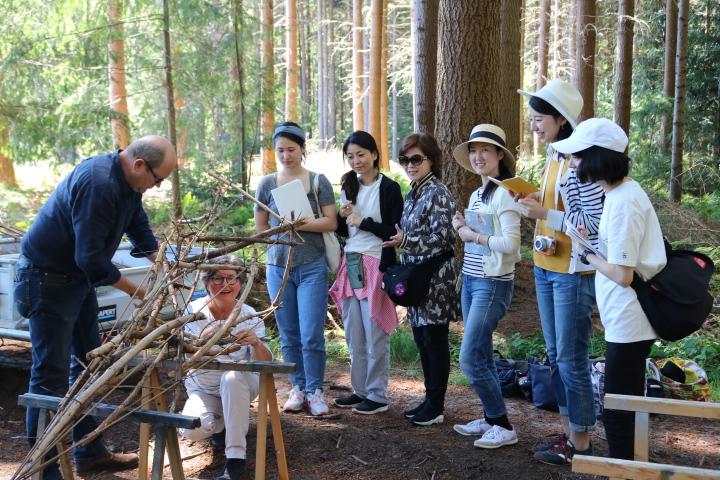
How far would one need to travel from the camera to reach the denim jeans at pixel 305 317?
4668 millimetres

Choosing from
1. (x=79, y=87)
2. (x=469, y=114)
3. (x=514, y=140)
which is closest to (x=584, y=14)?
(x=514, y=140)

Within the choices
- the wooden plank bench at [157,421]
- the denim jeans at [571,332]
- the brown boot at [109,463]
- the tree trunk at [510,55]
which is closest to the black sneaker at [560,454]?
the denim jeans at [571,332]

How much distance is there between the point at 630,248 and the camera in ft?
9.13

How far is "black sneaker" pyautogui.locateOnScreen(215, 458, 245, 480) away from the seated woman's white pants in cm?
3

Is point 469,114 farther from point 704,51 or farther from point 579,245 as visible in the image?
point 704,51

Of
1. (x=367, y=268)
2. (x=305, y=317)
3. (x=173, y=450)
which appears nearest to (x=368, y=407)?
(x=305, y=317)

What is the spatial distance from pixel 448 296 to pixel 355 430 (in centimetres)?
121

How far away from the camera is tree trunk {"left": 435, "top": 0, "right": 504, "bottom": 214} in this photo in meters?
6.67

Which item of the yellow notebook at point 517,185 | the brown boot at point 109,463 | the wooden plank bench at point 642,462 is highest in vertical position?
the yellow notebook at point 517,185

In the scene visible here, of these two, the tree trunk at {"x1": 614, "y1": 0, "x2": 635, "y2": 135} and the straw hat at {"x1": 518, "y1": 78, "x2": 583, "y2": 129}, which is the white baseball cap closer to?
the straw hat at {"x1": 518, "y1": 78, "x2": 583, "y2": 129}

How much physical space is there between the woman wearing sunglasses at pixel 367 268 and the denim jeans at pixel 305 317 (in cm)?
22

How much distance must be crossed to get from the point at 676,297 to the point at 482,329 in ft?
4.45

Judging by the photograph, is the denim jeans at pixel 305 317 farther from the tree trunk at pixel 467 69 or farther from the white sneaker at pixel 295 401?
the tree trunk at pixel 467 69

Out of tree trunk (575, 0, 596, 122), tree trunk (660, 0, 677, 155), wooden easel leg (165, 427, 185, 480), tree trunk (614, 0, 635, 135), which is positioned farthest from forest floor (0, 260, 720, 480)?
tree trunk (660, 0, 677, 155)
